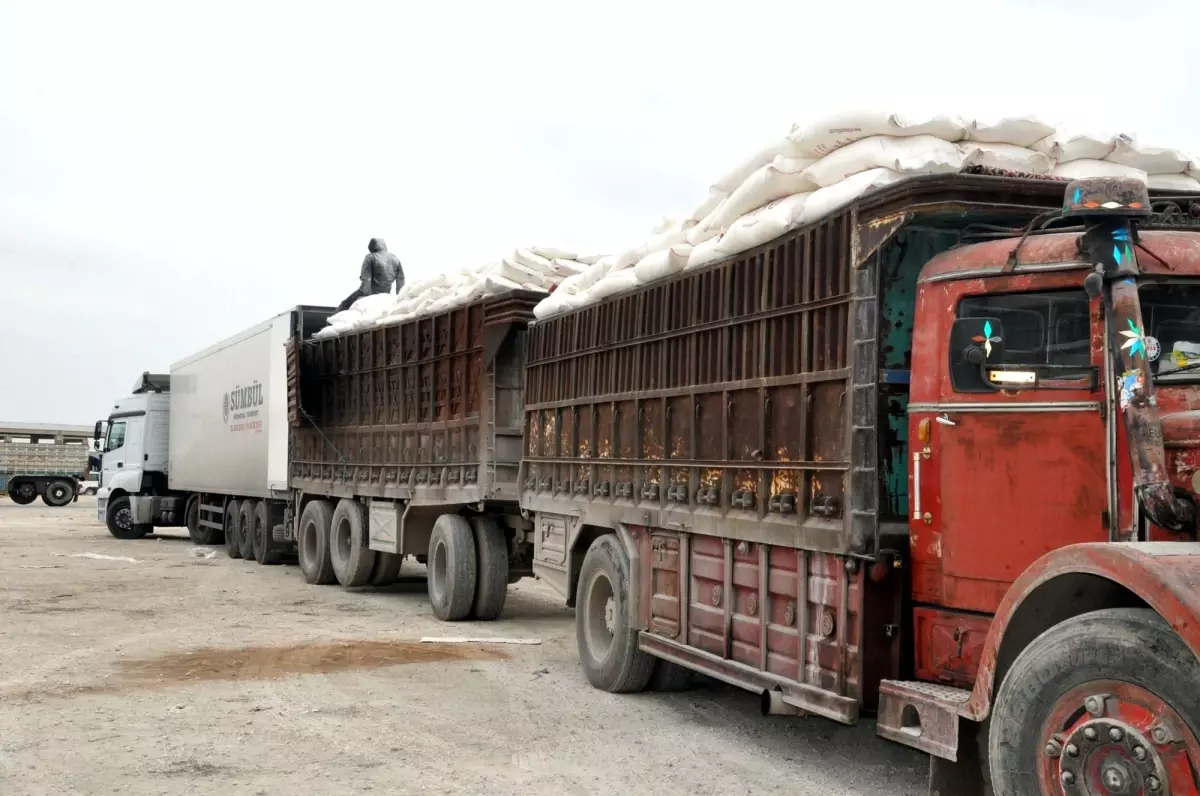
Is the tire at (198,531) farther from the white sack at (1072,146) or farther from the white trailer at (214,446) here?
the white sack at (1072,146)

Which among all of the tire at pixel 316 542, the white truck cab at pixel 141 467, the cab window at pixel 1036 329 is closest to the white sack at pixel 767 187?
the cab window at pixel 1036 329

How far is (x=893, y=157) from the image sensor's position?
543 cm

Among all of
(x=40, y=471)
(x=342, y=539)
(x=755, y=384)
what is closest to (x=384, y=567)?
(x=342, y=539)

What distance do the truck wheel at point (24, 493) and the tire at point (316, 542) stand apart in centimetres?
2996

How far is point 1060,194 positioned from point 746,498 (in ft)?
7.63

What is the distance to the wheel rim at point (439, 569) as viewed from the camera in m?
11.7

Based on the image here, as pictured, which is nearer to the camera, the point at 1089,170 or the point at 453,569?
the point at 1089,170

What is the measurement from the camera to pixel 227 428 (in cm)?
1925

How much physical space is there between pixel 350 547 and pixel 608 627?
22.9ft

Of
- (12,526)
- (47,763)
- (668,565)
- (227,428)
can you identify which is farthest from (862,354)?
(12,526)

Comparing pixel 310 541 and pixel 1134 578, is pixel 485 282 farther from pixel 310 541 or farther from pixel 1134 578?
pixel 1134 578

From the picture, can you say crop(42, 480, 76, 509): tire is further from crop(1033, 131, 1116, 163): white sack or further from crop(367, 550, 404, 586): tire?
crop(1033, 131, 1116, 163): white sack

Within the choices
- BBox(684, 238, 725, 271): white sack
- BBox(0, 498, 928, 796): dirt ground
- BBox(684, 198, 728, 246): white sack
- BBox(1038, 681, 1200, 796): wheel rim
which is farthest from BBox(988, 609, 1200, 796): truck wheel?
BBox(684, 198, 728, 246): white sack

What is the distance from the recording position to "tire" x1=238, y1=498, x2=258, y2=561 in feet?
60.9
